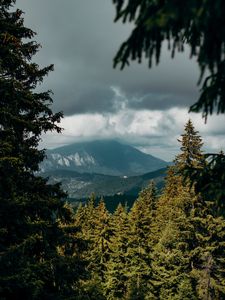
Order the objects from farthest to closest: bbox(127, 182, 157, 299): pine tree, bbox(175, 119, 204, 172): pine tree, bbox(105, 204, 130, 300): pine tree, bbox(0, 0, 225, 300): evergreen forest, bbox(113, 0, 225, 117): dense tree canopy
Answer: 1. bbox(105, 204, 130, 300): pine tree
2. bbox(127, 182, 157, 299): pine tree
3. bbox(175, 119, 204, 172): pine tree
4. bbox(0, 0, 225, 300): evergreen forest
5. bbox(113, 0, 225, 117): dense tree canopy

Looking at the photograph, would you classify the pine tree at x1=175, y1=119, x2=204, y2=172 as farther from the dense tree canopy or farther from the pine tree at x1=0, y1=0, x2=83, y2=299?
the dense tree canopy

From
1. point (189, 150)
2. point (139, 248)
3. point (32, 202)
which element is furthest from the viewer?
point (139, 248)

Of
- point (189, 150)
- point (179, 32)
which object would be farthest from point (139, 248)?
point (179, 32)

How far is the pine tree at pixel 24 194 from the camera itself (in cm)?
1120

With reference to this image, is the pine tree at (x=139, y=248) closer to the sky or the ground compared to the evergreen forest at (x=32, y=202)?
closer to the ground

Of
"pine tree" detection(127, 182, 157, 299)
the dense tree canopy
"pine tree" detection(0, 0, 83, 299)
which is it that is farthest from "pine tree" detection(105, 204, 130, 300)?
the dense tree canopy

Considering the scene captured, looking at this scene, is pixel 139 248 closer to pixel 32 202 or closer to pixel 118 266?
pixel 118 266

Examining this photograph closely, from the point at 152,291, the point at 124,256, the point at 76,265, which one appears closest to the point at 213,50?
the point at 76,265

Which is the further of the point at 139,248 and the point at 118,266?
the point at 118,266

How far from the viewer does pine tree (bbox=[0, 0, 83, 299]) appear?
441 inches

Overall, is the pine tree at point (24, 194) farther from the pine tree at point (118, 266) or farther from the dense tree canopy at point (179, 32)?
the pine tree at point (118, 266)

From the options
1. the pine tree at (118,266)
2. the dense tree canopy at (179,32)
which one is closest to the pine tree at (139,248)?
the pine tree at (118,266)

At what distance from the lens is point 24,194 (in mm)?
13008

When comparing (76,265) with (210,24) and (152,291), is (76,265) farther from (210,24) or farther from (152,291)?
(152,291)
